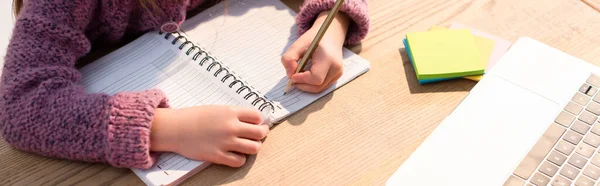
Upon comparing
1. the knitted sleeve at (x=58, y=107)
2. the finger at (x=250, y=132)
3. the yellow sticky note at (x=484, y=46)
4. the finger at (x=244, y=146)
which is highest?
the yellow sticky note at (x=484, y=46)

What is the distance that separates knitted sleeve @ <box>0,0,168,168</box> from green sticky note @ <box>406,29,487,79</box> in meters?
0.32

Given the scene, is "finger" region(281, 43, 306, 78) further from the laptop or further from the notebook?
the laptop

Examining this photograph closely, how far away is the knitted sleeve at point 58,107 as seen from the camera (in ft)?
1.96

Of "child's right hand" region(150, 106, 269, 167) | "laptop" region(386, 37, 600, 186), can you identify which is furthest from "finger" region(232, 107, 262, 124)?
"laptop" region(386, 37, 600, 186)

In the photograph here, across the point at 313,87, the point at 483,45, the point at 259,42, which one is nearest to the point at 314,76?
the point at 313,87

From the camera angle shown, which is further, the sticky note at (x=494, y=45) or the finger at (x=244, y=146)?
the sticky note at (x=494, y=45)

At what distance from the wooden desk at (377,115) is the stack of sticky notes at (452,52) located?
2cm

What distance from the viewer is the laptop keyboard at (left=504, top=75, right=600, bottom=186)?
562mm

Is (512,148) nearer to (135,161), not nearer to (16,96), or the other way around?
(135,161)

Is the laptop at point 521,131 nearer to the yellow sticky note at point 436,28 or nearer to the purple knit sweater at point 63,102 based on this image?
the yellow sticky note at point 436,28

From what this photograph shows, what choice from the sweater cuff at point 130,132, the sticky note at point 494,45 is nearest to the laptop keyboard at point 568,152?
the sticky note at point 494,45

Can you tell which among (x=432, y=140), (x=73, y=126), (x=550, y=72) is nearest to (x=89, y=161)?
(x=73, y=126)

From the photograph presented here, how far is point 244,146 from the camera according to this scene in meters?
0.61

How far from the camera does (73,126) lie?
612mm
